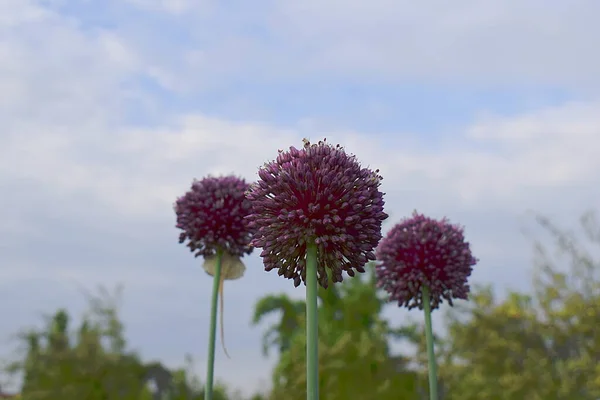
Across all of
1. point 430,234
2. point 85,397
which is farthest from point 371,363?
point 430,234

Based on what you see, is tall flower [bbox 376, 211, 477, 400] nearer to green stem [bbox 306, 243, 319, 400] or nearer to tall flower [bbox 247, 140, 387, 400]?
tall flower [bbox 247, 140, 387, 400]

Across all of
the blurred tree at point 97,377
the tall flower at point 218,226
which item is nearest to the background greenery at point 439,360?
the blurred tree at point 97,377

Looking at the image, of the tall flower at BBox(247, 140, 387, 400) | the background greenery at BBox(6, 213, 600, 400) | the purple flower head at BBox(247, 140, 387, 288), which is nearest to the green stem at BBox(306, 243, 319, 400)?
the tall flower at BBox(247, 140, 387, 400)

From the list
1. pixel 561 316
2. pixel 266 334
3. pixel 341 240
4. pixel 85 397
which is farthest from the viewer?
pixel 266 334

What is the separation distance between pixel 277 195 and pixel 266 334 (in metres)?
25.1

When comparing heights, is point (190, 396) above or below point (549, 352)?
below

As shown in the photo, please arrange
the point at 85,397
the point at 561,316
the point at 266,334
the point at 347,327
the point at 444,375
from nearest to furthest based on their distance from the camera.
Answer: the point at 85,397 < the point at 561,316 < the point at 444,375 < the point at 347,327 < the point at 266,334

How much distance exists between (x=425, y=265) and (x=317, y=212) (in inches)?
115

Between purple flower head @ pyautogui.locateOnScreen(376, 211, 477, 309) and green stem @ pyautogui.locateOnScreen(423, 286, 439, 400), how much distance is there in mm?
81

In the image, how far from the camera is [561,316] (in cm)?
2102

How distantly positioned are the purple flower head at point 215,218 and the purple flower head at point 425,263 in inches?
67.1

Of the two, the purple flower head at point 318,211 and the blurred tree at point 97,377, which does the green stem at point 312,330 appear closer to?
the purple flower head at point 318,211

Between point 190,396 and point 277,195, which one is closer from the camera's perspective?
point 277,195

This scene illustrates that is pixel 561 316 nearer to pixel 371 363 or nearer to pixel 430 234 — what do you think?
pixel 371 363
